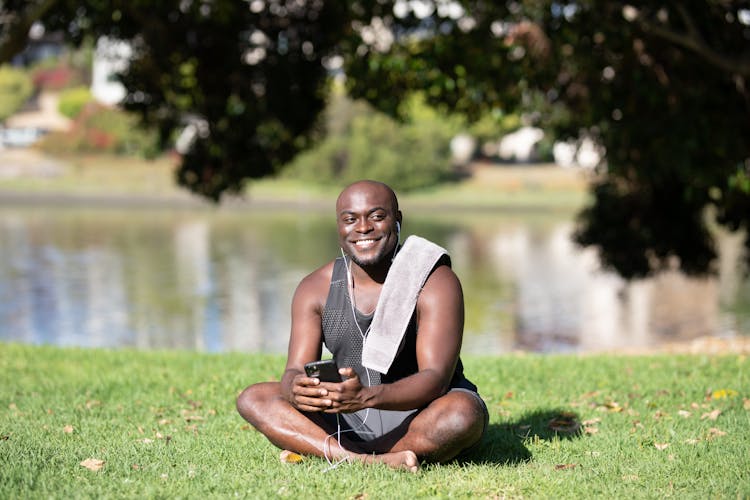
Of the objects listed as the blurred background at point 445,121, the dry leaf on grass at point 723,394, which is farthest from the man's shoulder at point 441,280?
the blurred background at point 445,121

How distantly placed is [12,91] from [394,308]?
89.4 m

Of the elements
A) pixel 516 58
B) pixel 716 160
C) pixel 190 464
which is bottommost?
pixel 190 464

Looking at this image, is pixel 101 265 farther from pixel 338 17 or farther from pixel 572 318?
pixel 338 17

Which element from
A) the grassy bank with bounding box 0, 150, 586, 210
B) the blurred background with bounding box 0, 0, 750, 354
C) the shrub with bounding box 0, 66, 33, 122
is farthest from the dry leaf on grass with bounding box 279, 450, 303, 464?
the shrub with bounding box 0, 66, 33, 122

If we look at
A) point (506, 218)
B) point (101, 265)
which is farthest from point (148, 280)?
point (506, 218)

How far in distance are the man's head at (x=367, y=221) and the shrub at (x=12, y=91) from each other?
8713cm

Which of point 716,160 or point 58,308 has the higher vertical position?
point 716,160

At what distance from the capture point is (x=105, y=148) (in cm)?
6981

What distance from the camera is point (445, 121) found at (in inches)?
691

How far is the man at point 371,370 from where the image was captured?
5.14m

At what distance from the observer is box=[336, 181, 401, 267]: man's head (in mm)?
5246

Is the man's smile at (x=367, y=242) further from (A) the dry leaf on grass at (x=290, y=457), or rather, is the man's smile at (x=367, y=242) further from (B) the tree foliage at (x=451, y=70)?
(B) the tree foliage at (x=451, y=70)

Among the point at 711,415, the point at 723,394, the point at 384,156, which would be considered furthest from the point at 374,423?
the point at 384,156

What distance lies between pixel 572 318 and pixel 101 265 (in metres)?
12.9
